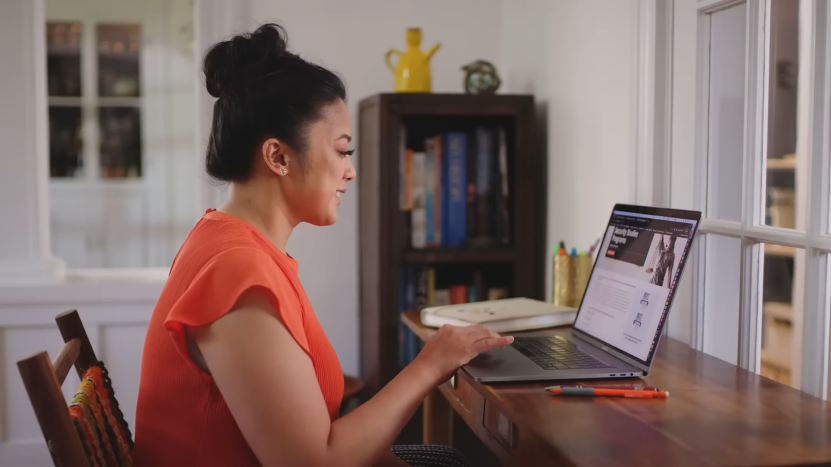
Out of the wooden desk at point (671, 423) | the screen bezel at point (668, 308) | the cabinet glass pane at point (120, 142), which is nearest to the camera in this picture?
the wooden desk at point (671, 423)

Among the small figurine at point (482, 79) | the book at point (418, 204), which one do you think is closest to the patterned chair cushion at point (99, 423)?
the book at point (418, 204)

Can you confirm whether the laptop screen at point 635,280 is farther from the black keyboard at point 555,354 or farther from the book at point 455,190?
A: the book at point 455,190

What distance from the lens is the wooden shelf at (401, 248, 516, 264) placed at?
2.43 m

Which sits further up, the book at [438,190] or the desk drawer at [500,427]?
the book at [438,190]

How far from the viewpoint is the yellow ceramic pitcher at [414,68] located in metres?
2.52

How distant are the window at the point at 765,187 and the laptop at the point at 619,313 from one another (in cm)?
21

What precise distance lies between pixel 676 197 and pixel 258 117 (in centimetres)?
99

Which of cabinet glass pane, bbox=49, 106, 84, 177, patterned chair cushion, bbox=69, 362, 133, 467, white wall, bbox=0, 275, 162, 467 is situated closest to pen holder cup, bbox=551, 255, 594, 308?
patterned chair cushion, bbox=69, 362, 133, 467

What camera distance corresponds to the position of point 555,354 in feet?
4.86

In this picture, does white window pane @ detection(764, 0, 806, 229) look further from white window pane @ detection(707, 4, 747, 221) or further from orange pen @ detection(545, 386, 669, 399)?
orange pen @ detection(545, 386, 669, 399)

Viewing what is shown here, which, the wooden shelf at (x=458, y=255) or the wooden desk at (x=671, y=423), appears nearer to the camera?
the wooden desk at (x=671, y=423)

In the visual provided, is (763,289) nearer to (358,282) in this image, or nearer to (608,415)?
(608,415)

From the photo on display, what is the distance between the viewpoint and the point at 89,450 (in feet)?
3.59

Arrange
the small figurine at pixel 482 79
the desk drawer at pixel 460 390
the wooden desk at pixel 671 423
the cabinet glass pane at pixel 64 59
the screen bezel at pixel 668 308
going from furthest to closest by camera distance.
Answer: the cabinet glass pane at pixel 64 59
the small figurine at pixel 482 79
the desk drawer at pixel 460 390
the screen bezel at pixel 668 308
the wooden desk at pixel 671 423
